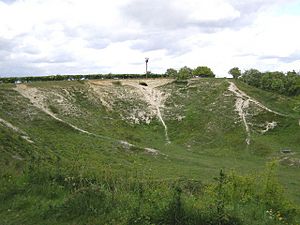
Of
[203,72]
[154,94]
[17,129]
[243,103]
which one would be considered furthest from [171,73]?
[17,129]

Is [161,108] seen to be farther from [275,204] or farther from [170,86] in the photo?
[275,204]

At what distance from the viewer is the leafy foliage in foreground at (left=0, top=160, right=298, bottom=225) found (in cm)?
984

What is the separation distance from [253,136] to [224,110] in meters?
8.65

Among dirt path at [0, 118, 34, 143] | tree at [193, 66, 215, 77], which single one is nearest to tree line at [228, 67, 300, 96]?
tree at [193, 66, 215, 77]

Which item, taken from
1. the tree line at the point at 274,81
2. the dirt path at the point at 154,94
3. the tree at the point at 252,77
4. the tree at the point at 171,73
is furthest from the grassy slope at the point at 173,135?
the tree at the point at 252,77

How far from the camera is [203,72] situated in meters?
88.8

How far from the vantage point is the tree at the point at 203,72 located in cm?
8806

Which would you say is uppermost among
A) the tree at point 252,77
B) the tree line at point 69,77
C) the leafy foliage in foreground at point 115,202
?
the tree line at point 69,77

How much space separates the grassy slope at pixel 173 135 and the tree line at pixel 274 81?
12.5 m

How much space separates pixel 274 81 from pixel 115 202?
71694 millimetres

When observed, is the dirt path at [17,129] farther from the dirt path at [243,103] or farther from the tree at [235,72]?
the tree at [235,72]

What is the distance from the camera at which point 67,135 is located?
42.6 metres

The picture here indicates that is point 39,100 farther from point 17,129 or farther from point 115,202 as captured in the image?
point 115,202

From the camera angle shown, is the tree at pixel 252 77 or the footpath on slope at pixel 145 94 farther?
the tree at pixel 252 77
